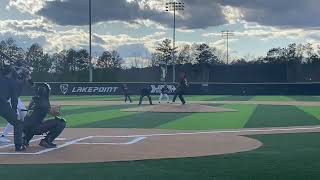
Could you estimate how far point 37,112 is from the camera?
12055 millimetres

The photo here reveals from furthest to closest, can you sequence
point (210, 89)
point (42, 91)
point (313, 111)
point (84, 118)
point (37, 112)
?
point (210, 89) → point (313, 111) → point (84, 118) → point (37, 112) → point (42, 91)

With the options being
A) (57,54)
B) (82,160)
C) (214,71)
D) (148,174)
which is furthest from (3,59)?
(57,54)

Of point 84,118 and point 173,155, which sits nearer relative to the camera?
point 173,155

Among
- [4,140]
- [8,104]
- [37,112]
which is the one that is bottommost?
[4,140]

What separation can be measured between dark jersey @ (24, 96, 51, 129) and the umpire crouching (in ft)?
1.12

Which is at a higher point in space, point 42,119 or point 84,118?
point 42,119

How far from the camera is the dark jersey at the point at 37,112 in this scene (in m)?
12.0

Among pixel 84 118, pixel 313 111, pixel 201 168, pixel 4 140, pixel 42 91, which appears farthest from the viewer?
pixel 313 111

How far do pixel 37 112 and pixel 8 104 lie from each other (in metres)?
0.69

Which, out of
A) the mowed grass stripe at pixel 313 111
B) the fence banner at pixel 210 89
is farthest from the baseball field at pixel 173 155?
the fence banner at pixel 210 89

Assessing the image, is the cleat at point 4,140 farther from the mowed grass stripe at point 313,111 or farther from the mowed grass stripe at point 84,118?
the mowed grass stripe at point 313,111

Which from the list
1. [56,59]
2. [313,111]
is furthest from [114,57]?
[313,111]

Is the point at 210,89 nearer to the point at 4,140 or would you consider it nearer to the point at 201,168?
the point at 4,140

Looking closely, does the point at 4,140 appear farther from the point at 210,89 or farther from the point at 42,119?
the point at 210,89
